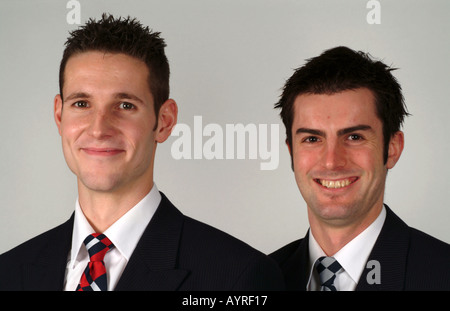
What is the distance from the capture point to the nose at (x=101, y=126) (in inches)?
138

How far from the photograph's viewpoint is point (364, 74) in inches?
162

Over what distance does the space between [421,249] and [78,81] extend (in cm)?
197

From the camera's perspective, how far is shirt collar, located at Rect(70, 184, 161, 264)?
353cm

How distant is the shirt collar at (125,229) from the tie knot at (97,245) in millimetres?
23

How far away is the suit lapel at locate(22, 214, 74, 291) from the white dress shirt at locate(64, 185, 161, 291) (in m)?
0.04

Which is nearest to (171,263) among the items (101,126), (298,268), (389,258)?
(101,126)

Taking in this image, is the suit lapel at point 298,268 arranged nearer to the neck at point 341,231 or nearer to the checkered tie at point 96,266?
the neck at point 341,231

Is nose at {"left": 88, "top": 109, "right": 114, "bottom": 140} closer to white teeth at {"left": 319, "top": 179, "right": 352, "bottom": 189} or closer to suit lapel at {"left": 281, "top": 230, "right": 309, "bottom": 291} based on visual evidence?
white teeth at {"left": 319, "top": 179, "right": 352, "bottom": 189}

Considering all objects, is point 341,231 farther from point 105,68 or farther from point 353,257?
point 105,68

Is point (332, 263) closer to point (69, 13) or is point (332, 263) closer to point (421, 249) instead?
point (421, 249)

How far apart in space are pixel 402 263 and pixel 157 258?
1.28 m

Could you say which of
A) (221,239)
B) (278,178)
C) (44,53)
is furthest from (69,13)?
(221,239)

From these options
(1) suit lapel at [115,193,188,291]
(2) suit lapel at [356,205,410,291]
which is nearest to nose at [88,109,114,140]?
(1) suit lapel at [115,193,188,291]
